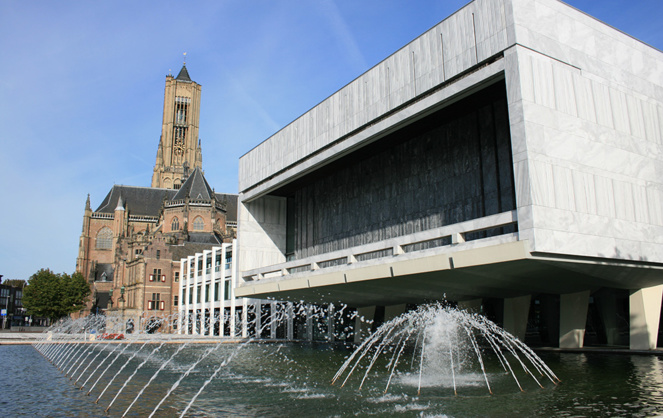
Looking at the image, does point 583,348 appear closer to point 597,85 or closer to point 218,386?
point 597,85

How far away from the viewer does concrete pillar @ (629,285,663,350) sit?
1827cm

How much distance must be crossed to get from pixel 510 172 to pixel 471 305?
7.82 metres

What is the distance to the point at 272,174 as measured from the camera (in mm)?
30078

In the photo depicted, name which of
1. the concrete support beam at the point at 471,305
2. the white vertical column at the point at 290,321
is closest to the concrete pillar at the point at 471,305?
the concrete support beam at the point at 471,305

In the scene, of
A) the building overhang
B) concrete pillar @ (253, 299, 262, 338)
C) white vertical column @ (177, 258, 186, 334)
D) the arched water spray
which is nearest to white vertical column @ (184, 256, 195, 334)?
white vertical column @ (177, 258, 186, 334)

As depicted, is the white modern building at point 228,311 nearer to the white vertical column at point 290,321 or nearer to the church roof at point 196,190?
the white vertical column at point 290,321

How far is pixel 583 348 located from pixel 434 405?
1309 centimetres

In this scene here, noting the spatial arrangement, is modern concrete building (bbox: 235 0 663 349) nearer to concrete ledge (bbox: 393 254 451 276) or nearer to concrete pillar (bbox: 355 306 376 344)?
concrete ledge (bbox: 393 254 451 276)

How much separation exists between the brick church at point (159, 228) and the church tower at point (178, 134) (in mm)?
207

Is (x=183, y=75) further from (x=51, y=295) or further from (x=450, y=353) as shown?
(x=450, y=353)

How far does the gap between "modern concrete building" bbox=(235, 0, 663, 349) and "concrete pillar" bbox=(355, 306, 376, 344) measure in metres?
4.39

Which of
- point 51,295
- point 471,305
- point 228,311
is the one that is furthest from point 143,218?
point 471,305

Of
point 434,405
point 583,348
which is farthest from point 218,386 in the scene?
point 583,348

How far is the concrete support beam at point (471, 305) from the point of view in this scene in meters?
24.5
